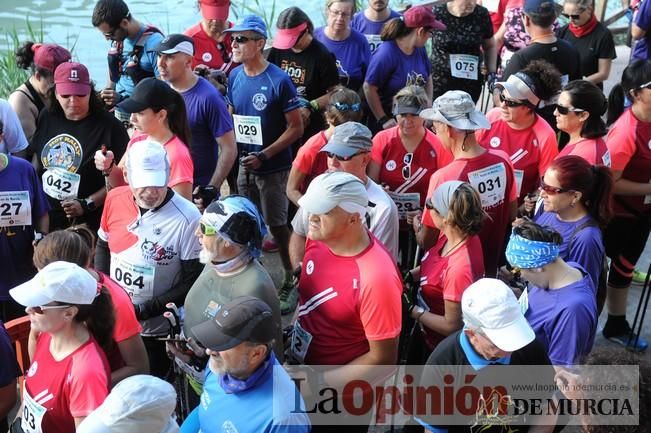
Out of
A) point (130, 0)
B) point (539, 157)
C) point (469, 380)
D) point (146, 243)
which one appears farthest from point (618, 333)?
point (130, 0)

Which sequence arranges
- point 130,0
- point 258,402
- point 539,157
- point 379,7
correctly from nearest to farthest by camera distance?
point 258,402, point 539,157, point 379,7, point 130,0

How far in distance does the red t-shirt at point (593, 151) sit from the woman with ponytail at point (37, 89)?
11.2 feet

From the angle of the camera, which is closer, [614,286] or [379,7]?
[614,286]

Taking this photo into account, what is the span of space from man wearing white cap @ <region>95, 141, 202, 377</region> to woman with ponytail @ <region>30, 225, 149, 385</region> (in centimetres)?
41

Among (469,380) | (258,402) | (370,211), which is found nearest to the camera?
(258,402)

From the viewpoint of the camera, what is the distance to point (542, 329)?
3182mm

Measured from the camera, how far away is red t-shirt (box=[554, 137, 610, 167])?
440 cm

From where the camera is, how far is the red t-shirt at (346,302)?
119 inches

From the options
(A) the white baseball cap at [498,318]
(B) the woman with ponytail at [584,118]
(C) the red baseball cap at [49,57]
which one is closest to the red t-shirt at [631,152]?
(B) the woman with ponytail at [584,118]

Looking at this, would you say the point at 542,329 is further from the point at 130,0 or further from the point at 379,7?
the point at 130,0

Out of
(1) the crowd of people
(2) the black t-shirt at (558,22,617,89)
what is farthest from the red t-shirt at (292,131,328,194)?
(2) the black t-shirt at (558,22,617,89)

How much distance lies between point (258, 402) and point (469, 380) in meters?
0.87

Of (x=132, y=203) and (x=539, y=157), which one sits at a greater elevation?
(x=132, y=203)

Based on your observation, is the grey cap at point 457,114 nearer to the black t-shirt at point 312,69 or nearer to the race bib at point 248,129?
the race bib at point 248,129
